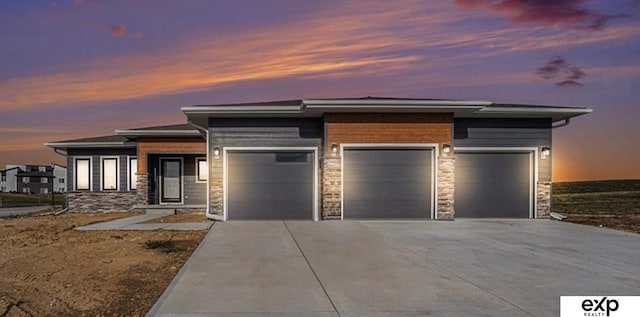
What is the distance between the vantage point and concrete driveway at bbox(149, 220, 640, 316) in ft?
16.8

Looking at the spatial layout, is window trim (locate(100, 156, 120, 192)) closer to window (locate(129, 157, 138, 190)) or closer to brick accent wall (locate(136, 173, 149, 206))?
window (locate(129, 157, 138, 190))

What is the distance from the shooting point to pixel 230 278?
639 centimetres

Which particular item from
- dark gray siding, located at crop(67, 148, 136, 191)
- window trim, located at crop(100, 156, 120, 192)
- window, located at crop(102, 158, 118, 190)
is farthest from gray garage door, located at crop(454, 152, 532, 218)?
window, located at crop(102, 158, 118, 190)

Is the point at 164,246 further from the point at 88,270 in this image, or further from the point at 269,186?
the point at 269,186

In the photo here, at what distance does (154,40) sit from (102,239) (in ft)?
20.2

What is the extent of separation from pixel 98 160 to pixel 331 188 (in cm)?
1236

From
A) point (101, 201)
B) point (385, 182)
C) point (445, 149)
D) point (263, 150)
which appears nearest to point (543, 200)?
point (445, 149)

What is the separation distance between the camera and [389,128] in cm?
1375

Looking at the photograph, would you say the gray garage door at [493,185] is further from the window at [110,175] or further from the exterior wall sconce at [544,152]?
the window at [110,175]

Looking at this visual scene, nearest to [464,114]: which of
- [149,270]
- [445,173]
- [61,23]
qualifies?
[445,173]

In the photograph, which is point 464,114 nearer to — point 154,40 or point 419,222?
point 419,222

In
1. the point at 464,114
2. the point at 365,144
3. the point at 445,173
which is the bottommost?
the point at 445,173

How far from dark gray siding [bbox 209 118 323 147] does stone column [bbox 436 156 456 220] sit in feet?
12.7

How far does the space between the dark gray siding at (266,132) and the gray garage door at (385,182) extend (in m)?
1.45
